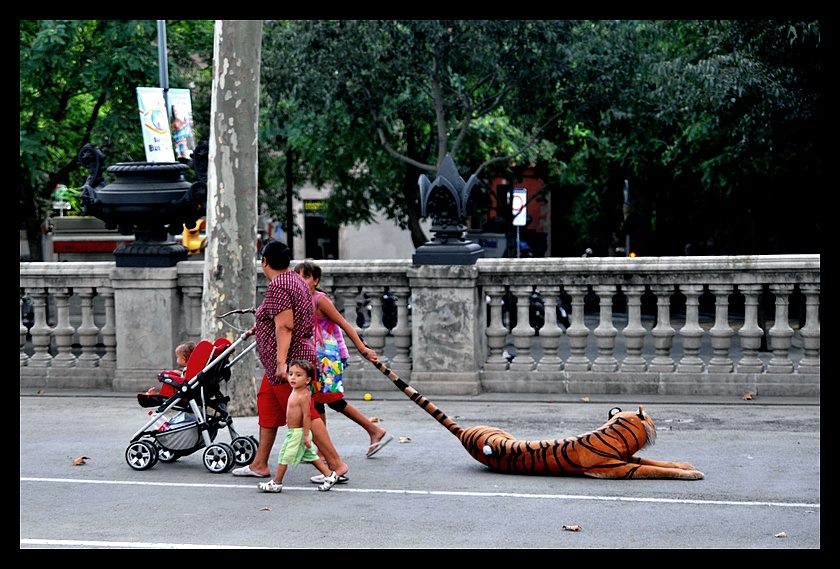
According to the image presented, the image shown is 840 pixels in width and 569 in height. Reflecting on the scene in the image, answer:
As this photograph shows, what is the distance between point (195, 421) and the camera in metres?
8.48

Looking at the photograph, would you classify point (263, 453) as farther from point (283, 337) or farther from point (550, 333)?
point (550, 333)

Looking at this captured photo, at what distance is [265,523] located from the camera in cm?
690

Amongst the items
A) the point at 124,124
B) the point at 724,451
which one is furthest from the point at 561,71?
the point at 724,451

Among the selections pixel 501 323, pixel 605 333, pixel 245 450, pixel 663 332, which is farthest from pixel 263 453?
pixel 663 332

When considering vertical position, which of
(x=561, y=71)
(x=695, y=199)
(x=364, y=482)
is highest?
(x=561, y=71)

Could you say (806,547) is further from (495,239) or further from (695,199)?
(695,199)

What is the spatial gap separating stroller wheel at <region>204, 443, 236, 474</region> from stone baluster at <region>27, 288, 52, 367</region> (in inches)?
194

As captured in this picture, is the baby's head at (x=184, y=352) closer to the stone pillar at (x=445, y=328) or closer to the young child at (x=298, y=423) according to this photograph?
the young child at (x=298, y=423)

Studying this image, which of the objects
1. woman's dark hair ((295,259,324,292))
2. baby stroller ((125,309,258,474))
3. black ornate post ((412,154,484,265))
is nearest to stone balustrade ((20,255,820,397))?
black ornate post ((412,154,484,265))

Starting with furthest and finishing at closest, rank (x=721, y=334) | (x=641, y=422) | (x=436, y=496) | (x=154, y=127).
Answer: (x=154, y=127)
(x=721, y=334)
(x=641, y=422)
(x=436, y=496)

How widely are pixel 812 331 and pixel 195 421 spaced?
6.22m

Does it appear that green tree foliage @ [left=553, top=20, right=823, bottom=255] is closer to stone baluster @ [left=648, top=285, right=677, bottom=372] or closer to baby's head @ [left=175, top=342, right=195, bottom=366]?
stone baluster @ [left=648, top=285, right=677, bottom=372]

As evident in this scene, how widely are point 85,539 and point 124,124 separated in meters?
18.4

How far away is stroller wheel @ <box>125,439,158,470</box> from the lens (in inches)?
332
